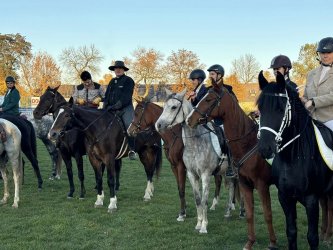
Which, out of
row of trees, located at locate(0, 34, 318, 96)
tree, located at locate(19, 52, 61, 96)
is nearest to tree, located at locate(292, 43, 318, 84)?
row of trees, located at locate(0, 34, 318, 96)

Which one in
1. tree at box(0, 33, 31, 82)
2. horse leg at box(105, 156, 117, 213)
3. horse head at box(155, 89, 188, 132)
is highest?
tree at box(0, 33, 31, 82)

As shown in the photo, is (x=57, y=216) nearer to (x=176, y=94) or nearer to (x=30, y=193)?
(x=30, y=193)

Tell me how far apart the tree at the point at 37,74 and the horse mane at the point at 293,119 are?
168ft

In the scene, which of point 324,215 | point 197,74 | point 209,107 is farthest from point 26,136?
point 324,215

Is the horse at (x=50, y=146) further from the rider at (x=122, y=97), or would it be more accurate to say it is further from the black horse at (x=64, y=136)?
the rider at (x=122, y=97)

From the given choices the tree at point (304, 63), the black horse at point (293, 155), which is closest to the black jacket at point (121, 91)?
the black horse at point (293, 155)

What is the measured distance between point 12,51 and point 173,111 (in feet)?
177

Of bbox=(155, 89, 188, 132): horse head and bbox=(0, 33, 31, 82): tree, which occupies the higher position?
bbox=(0, 33, 31, 82): tree

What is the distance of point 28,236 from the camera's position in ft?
23.3

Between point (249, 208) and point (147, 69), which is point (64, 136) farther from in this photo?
point (147, 69)

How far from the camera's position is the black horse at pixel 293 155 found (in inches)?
175

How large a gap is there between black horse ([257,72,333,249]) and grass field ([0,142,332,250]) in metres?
1.86

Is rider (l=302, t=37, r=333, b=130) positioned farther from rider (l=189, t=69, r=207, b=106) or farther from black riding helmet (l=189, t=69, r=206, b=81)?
black riding helmet (l=189, t=69, r=206, b=81)

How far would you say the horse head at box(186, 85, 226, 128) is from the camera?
20.0ft
